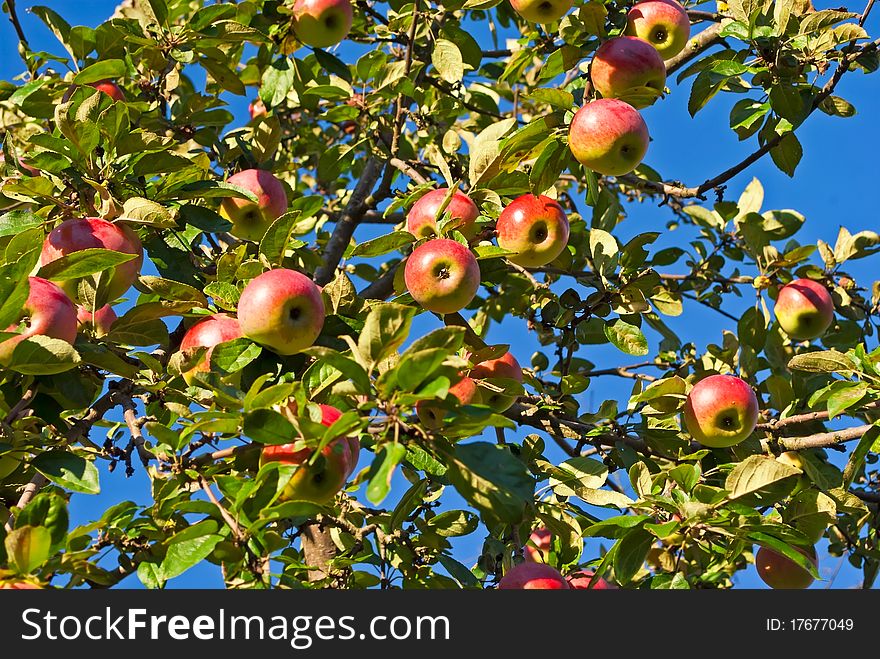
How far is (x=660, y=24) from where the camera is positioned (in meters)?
3.33

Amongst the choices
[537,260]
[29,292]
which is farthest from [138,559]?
[537,260]

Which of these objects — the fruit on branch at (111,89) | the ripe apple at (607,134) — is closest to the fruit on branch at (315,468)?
the ripe apple at (607,134)

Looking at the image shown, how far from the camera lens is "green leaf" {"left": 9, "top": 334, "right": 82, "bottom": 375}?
2.12 meters

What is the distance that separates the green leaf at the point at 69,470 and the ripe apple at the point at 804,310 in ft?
10.0

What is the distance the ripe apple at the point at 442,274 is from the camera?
2615 millimetres

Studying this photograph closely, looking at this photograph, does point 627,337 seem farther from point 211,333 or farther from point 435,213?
point 211,333

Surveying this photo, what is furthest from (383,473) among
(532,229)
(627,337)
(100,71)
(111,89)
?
(111,89)

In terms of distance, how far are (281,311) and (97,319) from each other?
0.68m

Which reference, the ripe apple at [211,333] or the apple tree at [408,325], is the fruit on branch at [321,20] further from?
the ripe apple at [211,333]

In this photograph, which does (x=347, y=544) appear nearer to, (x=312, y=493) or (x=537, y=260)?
(x=312, y=493)

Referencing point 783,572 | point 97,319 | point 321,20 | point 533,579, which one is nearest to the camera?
point 533,579

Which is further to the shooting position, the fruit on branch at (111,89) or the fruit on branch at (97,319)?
the fruit on branch at (111,89)

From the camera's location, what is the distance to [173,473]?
2.29m

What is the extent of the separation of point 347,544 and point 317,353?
1.24 meters
